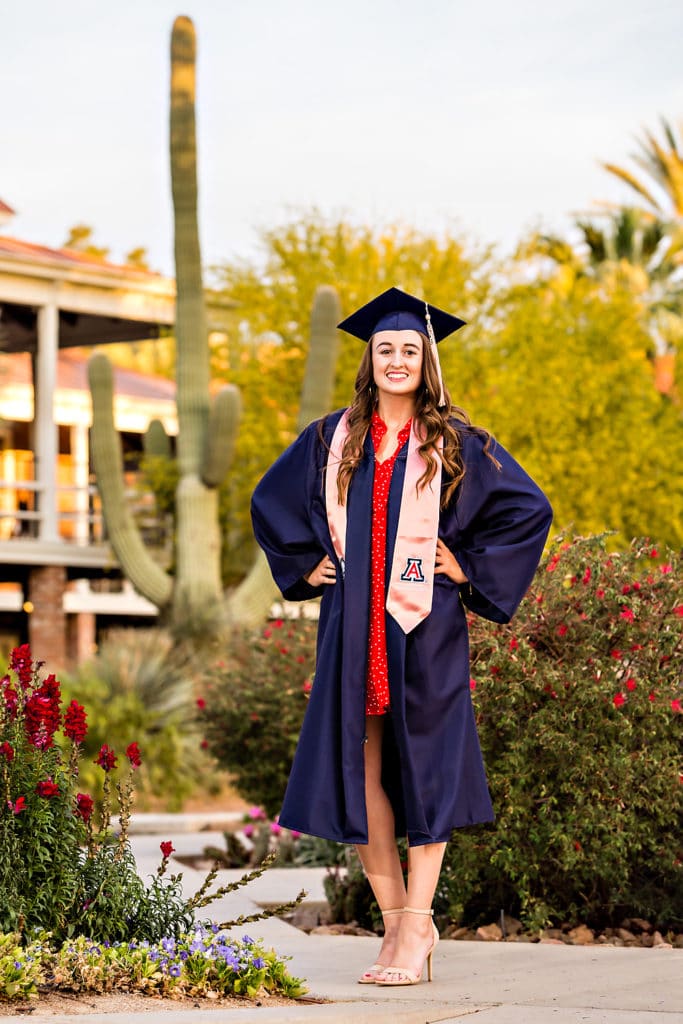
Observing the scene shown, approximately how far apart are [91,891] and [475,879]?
2030mm

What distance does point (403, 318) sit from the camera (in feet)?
18.6

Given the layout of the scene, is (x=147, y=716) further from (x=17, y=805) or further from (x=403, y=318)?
(x=17, y=805)

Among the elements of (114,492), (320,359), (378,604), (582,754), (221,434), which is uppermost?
(320,359)

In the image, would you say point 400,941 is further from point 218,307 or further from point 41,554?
point 218,307

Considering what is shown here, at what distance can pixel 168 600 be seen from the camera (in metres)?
21.3

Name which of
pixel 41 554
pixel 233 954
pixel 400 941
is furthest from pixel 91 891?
pixel 41 554

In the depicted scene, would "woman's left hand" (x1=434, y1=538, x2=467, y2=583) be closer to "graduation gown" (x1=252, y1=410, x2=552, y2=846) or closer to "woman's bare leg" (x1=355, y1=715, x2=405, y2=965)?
"graduation gown" (x1=252, y1=410, x2=552, y2=846)

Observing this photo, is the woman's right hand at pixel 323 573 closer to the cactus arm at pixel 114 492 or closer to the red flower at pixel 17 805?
the red flower at pixel 17 805

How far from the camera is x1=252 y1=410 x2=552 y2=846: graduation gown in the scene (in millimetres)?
5254

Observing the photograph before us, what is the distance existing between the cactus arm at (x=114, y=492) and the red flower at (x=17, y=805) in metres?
15.8

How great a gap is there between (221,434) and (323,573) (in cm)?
1545

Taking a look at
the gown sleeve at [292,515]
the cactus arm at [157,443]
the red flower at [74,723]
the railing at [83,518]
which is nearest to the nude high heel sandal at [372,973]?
the gown sleeve at [292,515]

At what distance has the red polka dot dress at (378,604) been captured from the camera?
5309mm

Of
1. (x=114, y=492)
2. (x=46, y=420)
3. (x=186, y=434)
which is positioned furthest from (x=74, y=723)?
(x=46, y=420)
